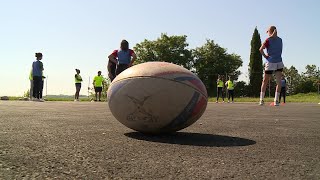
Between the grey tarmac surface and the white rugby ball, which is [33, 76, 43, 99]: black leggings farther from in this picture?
the white rugby ball

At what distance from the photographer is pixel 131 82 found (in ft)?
14.5

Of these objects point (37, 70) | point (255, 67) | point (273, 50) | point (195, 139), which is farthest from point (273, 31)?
point (255, 67)

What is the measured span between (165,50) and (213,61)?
9.83m

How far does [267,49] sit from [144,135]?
7245 mm

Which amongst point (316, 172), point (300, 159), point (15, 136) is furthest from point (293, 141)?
point (15, 136)

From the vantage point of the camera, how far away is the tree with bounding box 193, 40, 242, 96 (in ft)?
213

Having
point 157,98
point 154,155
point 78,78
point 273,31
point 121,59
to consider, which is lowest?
point 154,155

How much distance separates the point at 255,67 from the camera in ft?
187

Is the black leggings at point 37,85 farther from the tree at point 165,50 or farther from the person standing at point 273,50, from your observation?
the tree at point 165,50

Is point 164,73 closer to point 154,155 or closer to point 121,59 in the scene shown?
point 154,155

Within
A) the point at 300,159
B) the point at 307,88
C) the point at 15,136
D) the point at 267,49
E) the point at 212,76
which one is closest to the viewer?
the point at 300,159

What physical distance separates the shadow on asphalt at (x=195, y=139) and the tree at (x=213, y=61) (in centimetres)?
5783

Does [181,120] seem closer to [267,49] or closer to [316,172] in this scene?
[316,172]

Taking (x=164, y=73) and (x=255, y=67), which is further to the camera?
(x=255, y=67)
